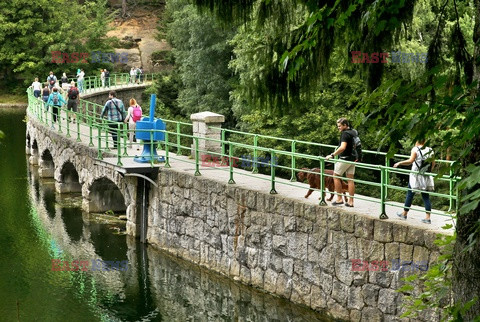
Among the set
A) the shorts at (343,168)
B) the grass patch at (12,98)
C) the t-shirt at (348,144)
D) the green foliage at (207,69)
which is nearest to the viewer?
the shorts at (343,168)

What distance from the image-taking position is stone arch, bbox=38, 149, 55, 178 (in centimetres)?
2658

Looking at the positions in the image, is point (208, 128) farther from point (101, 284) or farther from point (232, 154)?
point (101, 284)

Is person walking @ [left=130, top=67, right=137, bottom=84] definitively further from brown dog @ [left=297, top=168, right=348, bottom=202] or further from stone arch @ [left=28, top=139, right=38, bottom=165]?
brown dog @ [left=297, top=168, right=348, bottom=202]

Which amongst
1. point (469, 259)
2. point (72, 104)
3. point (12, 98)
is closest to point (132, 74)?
point (12, 98)

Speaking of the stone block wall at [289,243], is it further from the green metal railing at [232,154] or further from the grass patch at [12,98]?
the grass patch at [12,98]

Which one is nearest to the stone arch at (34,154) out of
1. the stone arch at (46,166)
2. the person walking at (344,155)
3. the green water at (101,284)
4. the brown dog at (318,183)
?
the stone arch at (46,166)

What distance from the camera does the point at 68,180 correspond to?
945 inches

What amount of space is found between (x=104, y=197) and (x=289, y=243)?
8837mm

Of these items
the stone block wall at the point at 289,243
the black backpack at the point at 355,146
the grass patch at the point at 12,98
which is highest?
the black backpack at the point at 355,146

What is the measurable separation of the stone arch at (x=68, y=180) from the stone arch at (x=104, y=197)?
270 cm

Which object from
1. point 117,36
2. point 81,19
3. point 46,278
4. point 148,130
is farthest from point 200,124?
point 117,36

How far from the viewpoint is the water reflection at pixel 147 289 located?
13680 millimetres

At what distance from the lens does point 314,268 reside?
13.1m

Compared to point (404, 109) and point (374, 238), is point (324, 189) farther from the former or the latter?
point (404, 109)
